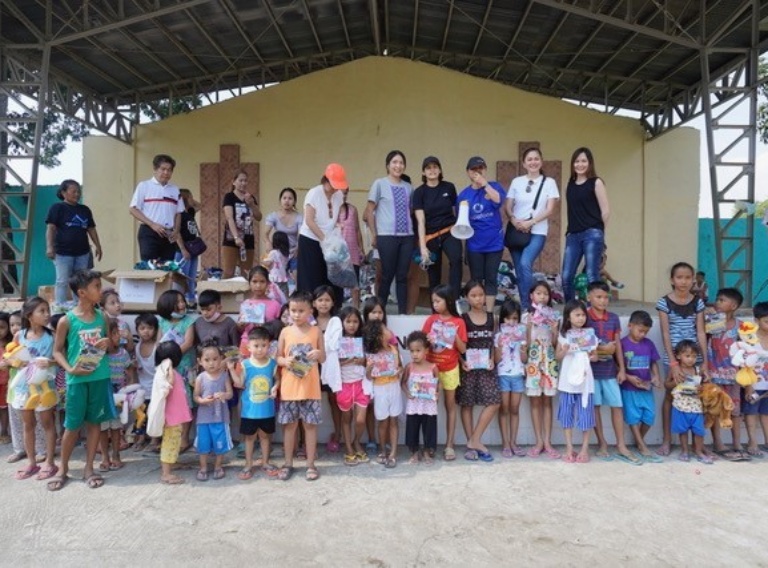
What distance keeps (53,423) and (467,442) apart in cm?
296

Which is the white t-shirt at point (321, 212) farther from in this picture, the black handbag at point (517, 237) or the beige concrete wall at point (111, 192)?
the beige concrete wall at point (111, 192)

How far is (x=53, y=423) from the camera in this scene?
3.89 metres

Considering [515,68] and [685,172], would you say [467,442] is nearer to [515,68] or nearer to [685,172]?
[685,172]

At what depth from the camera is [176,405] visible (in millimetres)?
3777

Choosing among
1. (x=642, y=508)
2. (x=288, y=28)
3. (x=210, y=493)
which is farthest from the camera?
(x=288, y=28)

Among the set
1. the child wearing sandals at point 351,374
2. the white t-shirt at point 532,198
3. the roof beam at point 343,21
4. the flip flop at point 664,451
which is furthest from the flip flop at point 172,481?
the roof beam at point 343,21

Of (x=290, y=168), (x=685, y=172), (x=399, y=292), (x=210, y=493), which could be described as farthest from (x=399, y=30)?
(x=210, y=493)

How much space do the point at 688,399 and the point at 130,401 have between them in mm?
→ 4100

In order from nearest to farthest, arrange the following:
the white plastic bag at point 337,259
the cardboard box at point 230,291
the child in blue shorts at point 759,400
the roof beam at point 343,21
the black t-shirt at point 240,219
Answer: the child in blue shorts at point 759,400
the white plastic bag at point 337,259
the cardboard box at point 230,291
the black t-shirt at point 240,219
the roof beam at point 343,21

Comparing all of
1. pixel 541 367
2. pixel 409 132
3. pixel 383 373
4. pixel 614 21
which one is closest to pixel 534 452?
pixel 541 367

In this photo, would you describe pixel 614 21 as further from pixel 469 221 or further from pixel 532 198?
pixel 469 221

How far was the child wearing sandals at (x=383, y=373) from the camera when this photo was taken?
13.2 feet

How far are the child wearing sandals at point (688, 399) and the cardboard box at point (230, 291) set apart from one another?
3.59m

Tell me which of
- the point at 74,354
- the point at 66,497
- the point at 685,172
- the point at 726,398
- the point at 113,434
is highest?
the point at 685,172
